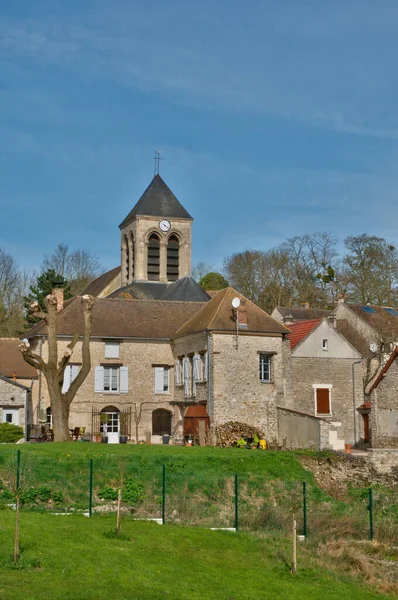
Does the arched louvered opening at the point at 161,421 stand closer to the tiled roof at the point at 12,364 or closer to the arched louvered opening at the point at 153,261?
the tiled roof at the point at 12,364

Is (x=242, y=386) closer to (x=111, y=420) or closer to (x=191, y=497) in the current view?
(x=111, y=420)

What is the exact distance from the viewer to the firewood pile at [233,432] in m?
30.5

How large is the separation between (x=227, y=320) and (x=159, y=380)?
4.77m

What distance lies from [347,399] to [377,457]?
25.7 ft

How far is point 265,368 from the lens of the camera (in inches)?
1272

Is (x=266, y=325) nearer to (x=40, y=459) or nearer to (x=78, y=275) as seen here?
(x=40, y=459)

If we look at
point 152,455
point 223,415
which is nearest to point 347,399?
point 223,415

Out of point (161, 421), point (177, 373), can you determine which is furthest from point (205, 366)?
point (161, 421)

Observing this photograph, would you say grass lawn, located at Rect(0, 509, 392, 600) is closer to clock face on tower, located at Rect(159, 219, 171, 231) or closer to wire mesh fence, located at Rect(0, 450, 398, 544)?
wire mesh fence, located at Rect(0, 450, 398, 544)

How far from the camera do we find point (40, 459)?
22.2m

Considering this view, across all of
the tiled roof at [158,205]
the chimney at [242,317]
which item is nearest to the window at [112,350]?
the chimney at [242,317]

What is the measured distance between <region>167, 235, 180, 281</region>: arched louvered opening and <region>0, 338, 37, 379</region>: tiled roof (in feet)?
48.7

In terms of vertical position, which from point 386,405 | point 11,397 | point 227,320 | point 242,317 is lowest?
point 386,405

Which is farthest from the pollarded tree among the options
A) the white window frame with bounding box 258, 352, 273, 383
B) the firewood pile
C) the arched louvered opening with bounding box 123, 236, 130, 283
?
the arched louvered opening with bounding box 123, 236, 130, 283
